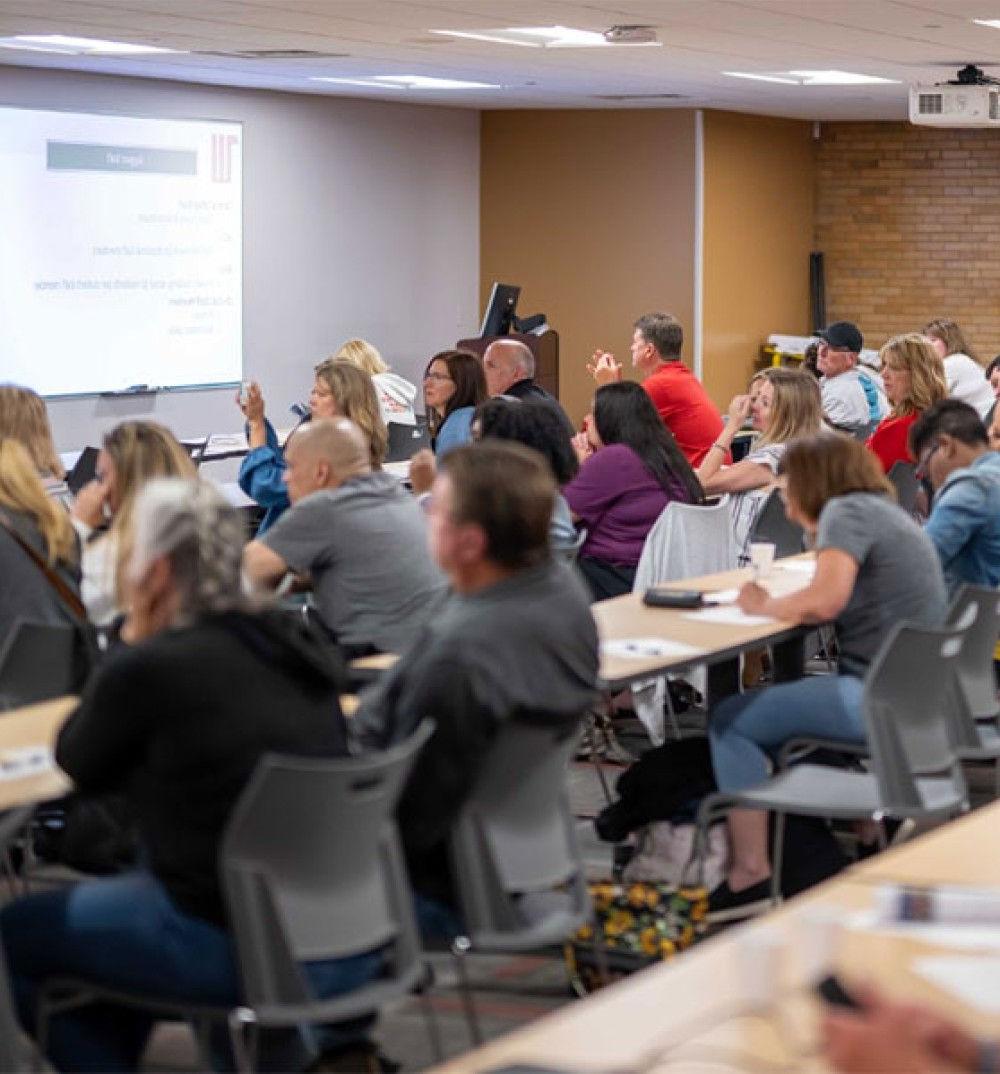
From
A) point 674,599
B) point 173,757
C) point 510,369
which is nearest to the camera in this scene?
point 173,757

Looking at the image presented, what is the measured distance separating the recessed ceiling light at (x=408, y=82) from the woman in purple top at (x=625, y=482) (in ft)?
20.6

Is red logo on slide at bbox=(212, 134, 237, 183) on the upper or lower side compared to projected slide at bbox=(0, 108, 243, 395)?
upper

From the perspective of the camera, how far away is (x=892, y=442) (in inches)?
340

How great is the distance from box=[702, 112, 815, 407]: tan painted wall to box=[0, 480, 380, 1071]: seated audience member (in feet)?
43.3

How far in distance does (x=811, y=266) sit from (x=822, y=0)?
9639mm

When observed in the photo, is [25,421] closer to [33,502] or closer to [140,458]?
[33,502]

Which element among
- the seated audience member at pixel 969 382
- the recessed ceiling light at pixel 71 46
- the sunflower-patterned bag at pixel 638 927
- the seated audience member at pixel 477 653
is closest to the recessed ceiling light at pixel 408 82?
the recessed ceiling light at pixel 71 46

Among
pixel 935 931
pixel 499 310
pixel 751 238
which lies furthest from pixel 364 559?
pixel 751 238

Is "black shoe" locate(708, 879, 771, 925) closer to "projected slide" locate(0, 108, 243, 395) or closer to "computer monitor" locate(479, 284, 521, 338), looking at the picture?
"projected slide" locate(0, 108, 243, 395)

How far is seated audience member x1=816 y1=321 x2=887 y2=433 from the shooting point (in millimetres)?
10211

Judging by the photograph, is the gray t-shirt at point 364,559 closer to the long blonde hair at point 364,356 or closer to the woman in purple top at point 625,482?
the woman in purple top at point 625,482

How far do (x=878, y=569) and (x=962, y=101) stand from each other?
7.32 m

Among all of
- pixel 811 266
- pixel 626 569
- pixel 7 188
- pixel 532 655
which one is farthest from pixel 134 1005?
pixel 811 266

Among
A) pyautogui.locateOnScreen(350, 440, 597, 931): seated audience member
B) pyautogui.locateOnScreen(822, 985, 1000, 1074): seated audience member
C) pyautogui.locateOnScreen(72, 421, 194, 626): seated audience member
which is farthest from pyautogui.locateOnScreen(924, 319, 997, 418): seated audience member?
pyautogui.locateOnScreen(822, 985, 1000, 1074): seated audience member
